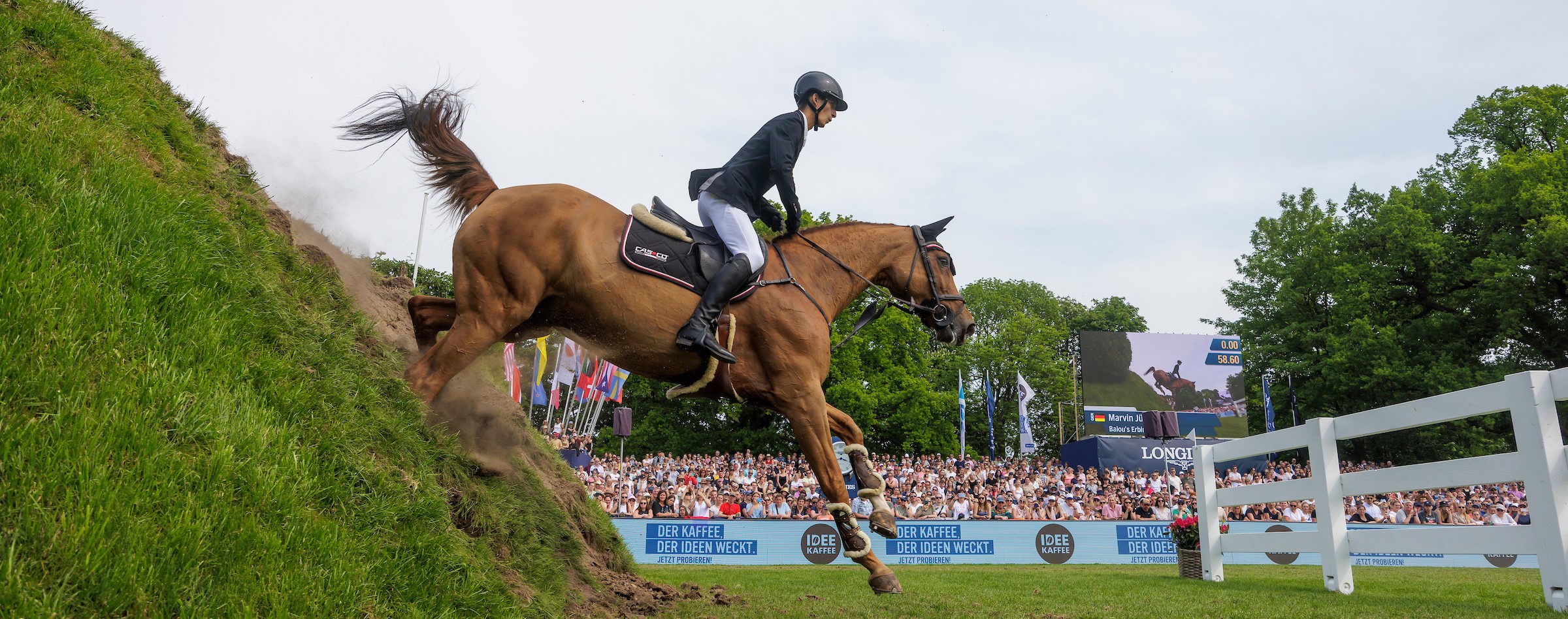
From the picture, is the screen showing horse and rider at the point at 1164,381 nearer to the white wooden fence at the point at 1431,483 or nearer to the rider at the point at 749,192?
the white wooden fence at the point at 1431,483

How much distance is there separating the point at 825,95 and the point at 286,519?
4.85m

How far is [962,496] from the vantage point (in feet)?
71.6

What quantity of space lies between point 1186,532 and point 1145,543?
8.27m

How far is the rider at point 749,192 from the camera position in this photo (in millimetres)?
5871

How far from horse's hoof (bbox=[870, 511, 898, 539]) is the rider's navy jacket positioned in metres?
2.39

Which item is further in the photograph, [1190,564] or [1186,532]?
[1186,532]

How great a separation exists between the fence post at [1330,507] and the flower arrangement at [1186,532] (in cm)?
296

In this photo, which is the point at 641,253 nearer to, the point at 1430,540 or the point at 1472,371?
the point at 1430,540

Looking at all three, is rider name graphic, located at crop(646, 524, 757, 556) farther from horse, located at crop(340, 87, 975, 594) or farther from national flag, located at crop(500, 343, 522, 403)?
horse, located at crop(340, 87, 975, 594)

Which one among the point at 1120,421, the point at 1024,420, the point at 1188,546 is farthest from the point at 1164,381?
the point at 1188,546

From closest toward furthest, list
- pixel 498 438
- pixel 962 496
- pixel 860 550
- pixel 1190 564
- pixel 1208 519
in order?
pixel 860 550 < pixel 498 438 < pixel 1208 519 < pixel 1190 564 < pixel 962 496

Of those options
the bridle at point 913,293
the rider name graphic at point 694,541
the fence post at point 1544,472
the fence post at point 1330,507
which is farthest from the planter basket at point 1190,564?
the rider name graphic at point 694,541

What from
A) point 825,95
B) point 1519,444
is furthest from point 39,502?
point 1519,444

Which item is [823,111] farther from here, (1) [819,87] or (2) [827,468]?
(2) [827,468]
